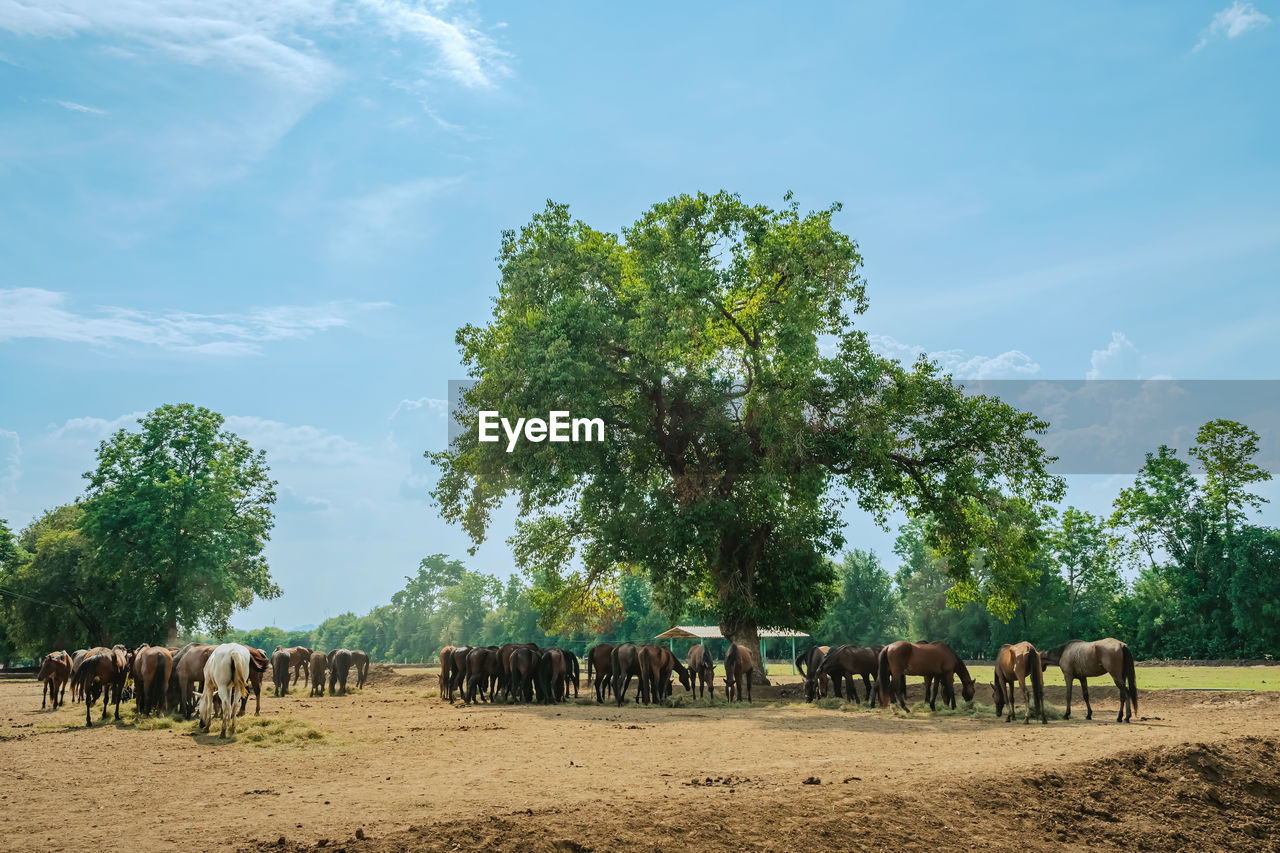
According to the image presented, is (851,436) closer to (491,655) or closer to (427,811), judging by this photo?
(491,655)

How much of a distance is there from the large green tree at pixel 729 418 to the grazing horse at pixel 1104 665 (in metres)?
10.3

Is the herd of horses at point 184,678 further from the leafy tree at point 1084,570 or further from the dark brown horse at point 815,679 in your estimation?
the leafy tree at point 1084,570

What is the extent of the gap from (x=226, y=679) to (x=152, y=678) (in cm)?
536

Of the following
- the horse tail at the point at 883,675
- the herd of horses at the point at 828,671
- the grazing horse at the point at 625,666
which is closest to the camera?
the herd of horses at the point at 828,671

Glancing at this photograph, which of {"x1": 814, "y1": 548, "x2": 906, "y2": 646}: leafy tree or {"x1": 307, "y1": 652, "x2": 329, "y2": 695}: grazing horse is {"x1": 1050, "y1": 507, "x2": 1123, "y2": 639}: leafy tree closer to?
{"x1": 814, "y1": 548, "x2": 906, "y2": 646}: leafy tree

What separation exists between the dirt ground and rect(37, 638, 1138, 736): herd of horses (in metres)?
1.23

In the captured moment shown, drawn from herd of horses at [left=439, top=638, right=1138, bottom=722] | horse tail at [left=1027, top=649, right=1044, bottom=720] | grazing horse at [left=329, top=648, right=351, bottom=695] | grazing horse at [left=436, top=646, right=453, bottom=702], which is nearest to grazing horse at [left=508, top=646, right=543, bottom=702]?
herd of horses at [left=439, top=638, right=1138, bottom=722]

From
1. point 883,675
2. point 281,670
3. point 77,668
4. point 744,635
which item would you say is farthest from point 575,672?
point 77,668

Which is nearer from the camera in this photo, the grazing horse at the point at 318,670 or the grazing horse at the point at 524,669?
the grazing horse at the point at 524,669

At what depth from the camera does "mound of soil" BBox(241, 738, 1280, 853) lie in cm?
948

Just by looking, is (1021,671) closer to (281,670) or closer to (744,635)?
(744,635)

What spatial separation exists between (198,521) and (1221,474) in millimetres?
64656

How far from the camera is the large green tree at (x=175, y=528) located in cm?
5219

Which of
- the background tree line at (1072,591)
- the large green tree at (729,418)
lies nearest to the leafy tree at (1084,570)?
the background tree line at (1072,591)
